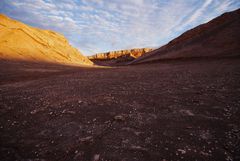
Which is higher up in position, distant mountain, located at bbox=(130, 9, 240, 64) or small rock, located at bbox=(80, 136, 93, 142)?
distant mountain, located at bbox=(130, 9, 240, 64)

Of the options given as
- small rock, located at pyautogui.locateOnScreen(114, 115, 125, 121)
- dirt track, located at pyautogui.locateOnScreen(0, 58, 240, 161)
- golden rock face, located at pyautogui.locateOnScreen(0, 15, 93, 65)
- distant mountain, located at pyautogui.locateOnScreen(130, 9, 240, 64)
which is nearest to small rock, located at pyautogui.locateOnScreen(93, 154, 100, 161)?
dirt track, located at pyautogui.locateOnScreen(0, 58, 240, 161)

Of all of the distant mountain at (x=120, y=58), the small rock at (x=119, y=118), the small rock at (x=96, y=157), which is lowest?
the small rock at (x=96, y=157)

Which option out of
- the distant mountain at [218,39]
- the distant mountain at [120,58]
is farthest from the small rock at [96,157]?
the distant mountain at [120,58]

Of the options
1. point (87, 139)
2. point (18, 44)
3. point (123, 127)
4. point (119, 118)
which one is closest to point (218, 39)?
point (119, 118)

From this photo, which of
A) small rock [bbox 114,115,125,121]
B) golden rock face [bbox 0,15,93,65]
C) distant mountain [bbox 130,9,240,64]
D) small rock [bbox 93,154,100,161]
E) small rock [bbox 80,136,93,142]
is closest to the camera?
small rock [bbox 93,154,100,161]

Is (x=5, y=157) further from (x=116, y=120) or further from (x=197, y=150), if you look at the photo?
(x=197, y=150)

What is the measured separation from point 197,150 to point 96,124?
1.93 meters

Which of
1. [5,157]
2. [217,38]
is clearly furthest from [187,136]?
[217,38]

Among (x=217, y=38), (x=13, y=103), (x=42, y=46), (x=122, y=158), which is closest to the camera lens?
(x=122, y=158)

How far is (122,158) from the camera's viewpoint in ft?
7.62

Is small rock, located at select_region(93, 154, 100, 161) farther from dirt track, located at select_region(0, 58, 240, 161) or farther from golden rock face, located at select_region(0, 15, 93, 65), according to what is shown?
golden rock face, located at select_region(0, 15, 93, 65)

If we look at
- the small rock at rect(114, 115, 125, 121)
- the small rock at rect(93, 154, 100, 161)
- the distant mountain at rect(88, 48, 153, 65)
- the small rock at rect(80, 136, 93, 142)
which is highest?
the distant mountain at rect(88, 48, 153, 65)

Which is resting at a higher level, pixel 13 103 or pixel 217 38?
pixel 217 38

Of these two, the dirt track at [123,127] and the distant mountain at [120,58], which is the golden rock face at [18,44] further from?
the distant mountain at [120,58]
